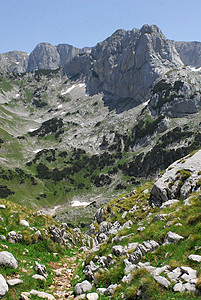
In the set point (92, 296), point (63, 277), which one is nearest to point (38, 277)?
point (63, 277)

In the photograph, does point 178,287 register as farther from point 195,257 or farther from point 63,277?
point 63,277

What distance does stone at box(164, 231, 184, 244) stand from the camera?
41.1ft

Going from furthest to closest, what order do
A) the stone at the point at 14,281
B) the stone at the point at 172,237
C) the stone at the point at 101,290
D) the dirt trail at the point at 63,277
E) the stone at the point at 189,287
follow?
the stone at the point at 172,237 → the dirt trail at the point at 63,277 → the stone at the point at 101,290 → the stone at the point at 14,281 → the stone at the point at 189,287

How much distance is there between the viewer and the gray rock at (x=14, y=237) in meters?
17.5

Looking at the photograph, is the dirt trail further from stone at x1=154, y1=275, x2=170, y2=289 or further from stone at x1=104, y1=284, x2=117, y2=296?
stone at x1=154, y1=275, x2=170, y2=289

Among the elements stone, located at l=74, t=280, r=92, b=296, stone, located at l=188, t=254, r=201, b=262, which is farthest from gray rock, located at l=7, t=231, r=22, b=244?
stone, located at l=188, t=254, r=201, b=262

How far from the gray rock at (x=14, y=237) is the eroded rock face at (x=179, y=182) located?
15480 millimetres

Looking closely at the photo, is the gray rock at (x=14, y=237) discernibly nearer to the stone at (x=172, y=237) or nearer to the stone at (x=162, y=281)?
the stone at (x=172, y=237)

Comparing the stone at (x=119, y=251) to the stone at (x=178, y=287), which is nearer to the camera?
the stone at (x=178, y=287)

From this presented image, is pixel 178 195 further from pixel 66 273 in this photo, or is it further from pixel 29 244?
pixel 29 244

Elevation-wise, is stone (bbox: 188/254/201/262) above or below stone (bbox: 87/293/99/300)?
above

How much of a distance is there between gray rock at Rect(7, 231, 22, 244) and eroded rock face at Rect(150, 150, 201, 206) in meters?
15.5

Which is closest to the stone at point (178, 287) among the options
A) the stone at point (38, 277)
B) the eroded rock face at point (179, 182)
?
the stone at point (38, 277)

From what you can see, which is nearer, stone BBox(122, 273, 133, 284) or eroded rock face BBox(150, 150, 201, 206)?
stone BBox(122, 273, 133, 284)
